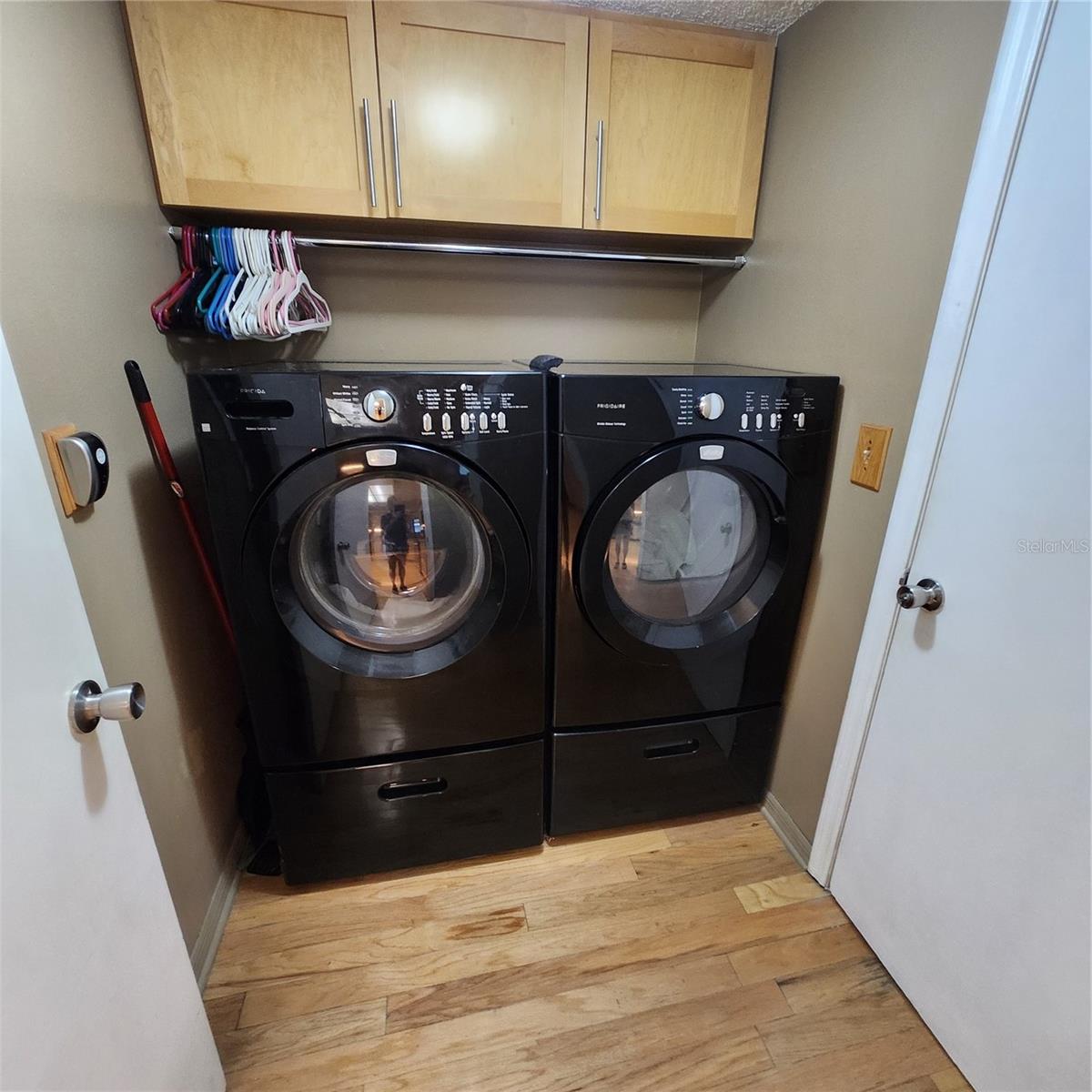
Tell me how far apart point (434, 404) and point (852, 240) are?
3.32 feet

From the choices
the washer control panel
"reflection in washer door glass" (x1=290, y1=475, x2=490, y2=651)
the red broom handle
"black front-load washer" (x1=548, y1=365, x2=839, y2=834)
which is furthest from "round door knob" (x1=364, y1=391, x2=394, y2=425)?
the red broom handle

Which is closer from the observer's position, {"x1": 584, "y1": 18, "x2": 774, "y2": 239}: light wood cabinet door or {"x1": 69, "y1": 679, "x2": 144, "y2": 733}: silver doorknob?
{"x1": 69, "y1": 679, "x2": 144, "y2": 733}: silver doorknob

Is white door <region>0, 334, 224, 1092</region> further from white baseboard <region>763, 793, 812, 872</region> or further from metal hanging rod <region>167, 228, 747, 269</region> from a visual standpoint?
white baseboard <region>763, 793, 812, 872</region>

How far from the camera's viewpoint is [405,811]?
1435 mm

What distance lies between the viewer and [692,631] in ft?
4.77

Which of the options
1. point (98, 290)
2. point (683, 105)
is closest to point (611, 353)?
point (683, 105)

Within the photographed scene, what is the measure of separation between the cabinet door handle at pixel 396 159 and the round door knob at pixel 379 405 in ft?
2.02

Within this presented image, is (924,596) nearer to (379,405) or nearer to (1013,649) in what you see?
(1013,649)

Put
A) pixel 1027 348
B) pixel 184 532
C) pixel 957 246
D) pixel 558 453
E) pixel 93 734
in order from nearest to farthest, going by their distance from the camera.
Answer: pixel 93 734, pixel 1027 348, pixel 957 246, pixel 558 453, pixel 184 532

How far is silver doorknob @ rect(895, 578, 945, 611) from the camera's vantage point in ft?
3.52

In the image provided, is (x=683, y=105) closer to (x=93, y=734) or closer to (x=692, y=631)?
(x=692, y=631)

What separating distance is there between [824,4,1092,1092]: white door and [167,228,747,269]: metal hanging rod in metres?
0.79

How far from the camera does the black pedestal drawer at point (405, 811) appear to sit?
1369 millimetres

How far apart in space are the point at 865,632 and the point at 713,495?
1.52 ft
